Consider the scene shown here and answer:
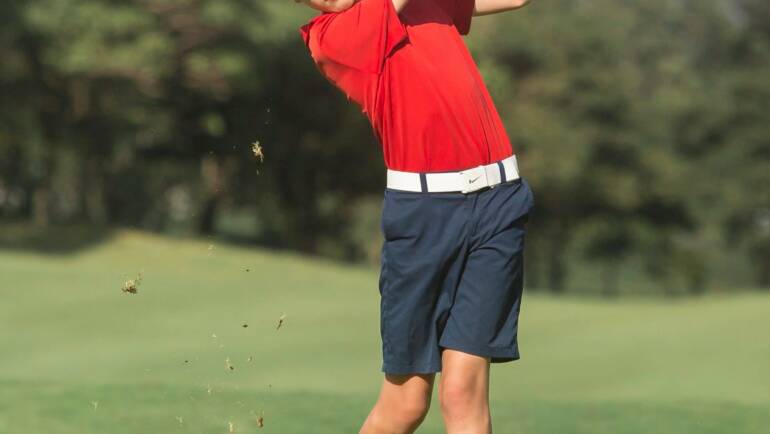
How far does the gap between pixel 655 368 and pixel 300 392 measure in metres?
5.52

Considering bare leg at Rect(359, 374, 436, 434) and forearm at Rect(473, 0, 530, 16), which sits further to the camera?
forearm at Rect(473, 0, 530, 16)

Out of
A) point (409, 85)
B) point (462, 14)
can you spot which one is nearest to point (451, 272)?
point (409, 85)

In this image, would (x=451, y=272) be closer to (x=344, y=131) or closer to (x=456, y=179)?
(x=456, y=179)

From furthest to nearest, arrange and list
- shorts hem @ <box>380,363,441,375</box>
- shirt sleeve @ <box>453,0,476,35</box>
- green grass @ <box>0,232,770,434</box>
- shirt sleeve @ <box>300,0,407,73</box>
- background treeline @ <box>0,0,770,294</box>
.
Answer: background treeline @ <box>0,0,770,294</box> < green grass @ <box>0,232,770,434</box> < shirt sleeve @ <box>453,0,476,35</box> < shorts hem @ <box>380,363,441,375</box> < shirt sleeve @ <box>300,0,407,73</box>

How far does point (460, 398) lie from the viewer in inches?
170

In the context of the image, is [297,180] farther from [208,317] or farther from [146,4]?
[208,317]

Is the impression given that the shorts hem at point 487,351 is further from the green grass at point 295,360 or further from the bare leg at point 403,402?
the green grass at point 295,360

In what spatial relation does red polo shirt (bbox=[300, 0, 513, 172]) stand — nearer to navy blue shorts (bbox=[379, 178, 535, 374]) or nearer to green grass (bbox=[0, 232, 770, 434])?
navy blue shorts (bbox=[379, 178, 535, 374])

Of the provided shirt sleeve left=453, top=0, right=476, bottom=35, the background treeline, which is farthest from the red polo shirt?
Result: the background treeline

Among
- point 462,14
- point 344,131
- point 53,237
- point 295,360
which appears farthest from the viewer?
point 344,131

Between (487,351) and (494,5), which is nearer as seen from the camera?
(487,351)

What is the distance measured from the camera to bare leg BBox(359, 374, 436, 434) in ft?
14.7

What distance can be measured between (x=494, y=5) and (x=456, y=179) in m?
0.76

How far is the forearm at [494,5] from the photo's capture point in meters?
4.74
